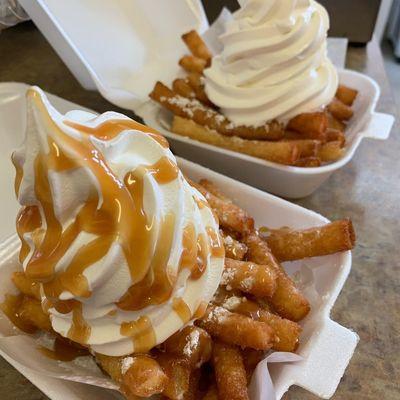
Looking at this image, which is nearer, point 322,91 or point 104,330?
point 104,330

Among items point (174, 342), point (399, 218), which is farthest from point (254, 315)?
point (399, 218)

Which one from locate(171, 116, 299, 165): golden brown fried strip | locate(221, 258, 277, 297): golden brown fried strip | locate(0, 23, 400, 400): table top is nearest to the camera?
locate(221, 258, 277, 297): golden brown fried strip

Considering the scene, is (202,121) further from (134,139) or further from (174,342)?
(174,342)

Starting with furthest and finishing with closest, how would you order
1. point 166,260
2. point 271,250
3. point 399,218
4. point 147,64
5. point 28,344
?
point 147,64 → point 399,218 → point 271,250 → point 28,344 → point 166,260

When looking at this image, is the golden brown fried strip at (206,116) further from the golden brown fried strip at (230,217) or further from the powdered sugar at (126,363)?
the powdered sugar at (126,363)

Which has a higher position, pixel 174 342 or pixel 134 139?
pixel 134 139

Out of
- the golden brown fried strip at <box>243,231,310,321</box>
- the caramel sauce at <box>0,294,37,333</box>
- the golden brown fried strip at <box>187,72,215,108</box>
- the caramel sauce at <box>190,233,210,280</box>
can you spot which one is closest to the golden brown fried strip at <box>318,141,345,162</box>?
the golden brown fried strip at <box>187,72,215,108</box>

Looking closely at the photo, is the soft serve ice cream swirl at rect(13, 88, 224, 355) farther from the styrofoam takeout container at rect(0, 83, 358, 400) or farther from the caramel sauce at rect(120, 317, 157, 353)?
the styrofoam takeout container at rect(0, 83, 358, 400)

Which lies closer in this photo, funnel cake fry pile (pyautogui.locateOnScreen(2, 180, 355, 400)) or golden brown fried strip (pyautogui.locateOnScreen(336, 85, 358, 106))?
funnel cake fry pile (pyautogui.locateOnScreen(2, 180, 355, 400))

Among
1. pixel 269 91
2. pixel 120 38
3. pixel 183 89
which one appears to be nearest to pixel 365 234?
pixel 269 91
